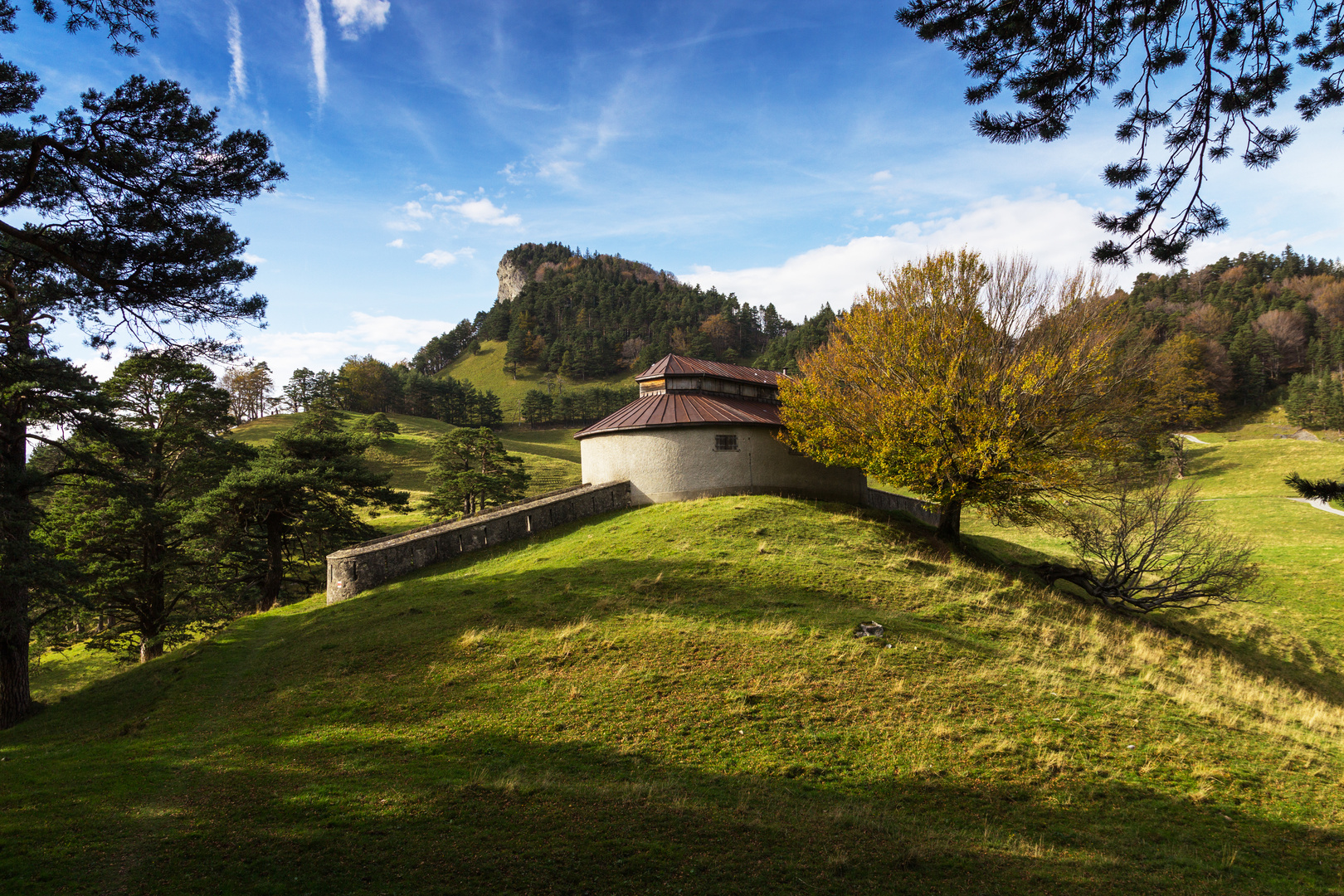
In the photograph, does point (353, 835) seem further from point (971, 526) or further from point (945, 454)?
point (971, 526)

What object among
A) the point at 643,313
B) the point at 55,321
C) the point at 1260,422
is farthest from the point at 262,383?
the point at 1260,422

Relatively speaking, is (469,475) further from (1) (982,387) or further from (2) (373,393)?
(2) (373,393)

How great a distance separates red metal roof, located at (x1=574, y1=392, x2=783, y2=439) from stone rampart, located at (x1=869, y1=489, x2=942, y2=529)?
7.85 meters

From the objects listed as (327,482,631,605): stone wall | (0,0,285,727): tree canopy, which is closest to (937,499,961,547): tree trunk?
(327,482,631,605): stone wall

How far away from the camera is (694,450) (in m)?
27.0

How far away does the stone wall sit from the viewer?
1959 cm

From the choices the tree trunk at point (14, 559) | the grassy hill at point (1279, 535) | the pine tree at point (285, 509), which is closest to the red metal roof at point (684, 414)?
the pine tree at point (285, 509)

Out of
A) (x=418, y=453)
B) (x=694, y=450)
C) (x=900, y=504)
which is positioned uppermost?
(x=694, y=450)

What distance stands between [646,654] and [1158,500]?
18164 mm

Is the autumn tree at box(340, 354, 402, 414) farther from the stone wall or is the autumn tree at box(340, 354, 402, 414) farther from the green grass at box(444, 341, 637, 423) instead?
the stone wall

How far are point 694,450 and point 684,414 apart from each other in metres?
1.85

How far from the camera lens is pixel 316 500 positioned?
84.5ft

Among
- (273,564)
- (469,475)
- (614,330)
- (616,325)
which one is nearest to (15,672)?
(273,564)

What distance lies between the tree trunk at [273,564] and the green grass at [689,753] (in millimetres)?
8585
